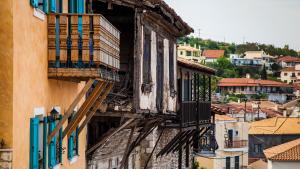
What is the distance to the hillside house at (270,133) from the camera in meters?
85.6

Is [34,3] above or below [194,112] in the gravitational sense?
above

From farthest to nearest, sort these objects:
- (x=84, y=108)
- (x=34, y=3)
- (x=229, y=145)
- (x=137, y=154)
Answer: (x=229, y=145) → (x=137, y=154) → (x=84, y=108) → (x=34, y=3)

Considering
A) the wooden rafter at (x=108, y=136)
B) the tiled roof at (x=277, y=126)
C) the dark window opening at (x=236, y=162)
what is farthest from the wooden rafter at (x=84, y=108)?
the tiled roof at (x=277, y=126)

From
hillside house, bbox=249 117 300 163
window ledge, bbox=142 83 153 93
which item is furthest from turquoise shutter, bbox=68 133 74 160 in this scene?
hillside house, bbox=249 117 300 163

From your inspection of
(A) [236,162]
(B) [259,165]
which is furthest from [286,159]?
(B) [259,165]

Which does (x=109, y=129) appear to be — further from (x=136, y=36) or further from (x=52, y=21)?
(x=52, y=21)

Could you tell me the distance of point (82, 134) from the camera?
1850cm

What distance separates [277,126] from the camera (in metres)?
86.9

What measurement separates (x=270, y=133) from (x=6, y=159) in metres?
75.6

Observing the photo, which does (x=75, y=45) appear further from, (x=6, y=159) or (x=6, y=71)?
(x=6, y=159)

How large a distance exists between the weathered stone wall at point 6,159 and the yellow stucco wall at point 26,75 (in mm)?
129

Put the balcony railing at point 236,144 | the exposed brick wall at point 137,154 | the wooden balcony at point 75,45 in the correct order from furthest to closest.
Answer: the balcony railing at point 236,144 < the exposed brick wall at point 137,154 < the wooden balcony at point 75,45

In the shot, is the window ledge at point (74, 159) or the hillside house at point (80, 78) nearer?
the hillside house at point (80, 78)

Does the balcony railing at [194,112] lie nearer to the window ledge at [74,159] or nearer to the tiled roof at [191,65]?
the tiled roof at [191,65]
